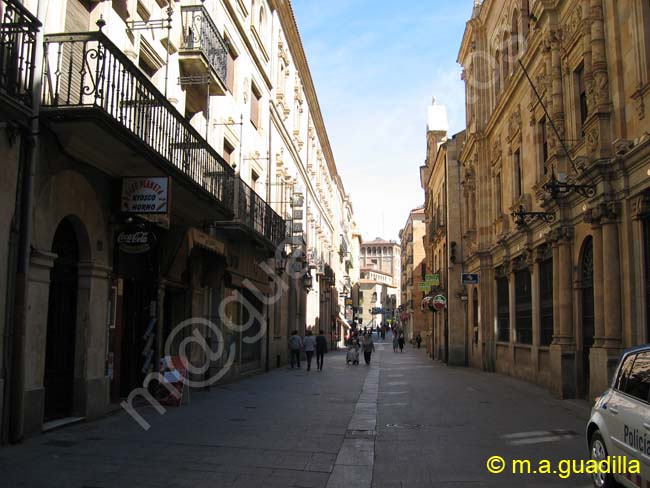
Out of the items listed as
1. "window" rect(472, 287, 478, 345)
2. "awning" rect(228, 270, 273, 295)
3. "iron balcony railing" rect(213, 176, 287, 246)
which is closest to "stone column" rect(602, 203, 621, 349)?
"iron balcony railing" rect(213, 176, 287, 246)

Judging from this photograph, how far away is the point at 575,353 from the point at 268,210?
11.3m

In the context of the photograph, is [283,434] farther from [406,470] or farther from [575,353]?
[575,353]

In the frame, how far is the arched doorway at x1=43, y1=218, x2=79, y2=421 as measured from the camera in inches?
411

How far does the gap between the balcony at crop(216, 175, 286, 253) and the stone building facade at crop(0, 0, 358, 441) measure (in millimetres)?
83

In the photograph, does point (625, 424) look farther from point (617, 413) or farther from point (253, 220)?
point (253, 220)

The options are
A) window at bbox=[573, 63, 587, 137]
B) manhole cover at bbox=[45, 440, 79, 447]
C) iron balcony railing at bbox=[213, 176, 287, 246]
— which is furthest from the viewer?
iron balcony railing at bbox=[213, 176, 287, 246]

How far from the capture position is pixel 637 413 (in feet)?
19.1

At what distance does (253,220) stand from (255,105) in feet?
19.0

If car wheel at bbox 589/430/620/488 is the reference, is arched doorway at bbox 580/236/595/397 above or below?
above

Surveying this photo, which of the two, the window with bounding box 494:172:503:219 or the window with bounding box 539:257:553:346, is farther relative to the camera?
the window with bounding box 494:172:503:219

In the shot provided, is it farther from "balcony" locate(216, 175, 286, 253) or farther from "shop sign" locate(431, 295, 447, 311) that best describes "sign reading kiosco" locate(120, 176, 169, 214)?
"shop sign" locate(431, 295, 447, 311)

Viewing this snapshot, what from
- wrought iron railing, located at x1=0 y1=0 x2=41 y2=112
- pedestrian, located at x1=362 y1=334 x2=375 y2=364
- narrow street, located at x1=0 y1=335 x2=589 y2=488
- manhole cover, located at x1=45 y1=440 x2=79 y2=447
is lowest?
narrow street, located at x1=0 y1=335 x2=589 y2=488

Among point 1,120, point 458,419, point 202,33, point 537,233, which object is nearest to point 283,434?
point 458,419

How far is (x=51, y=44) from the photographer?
971 cm
